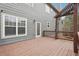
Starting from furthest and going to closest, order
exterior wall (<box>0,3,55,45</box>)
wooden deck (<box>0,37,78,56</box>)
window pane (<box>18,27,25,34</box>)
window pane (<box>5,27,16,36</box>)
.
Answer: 1. window pane (<box>18,27,25,34</box>)
2. exterior wall (<box>0,3,55,45</box>)
3. window pane (<box>5,27,16,36</box>)
4. wooden deck (<box>0,37,78,56</box>)

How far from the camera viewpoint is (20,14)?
707 centimetres

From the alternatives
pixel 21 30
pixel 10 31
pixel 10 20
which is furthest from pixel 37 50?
pixel 21 30

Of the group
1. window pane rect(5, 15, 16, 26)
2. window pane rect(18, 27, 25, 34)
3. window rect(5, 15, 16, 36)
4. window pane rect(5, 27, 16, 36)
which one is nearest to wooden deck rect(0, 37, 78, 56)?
window pane rect(5, 27, 16, 36)

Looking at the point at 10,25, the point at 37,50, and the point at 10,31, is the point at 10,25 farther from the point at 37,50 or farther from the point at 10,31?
the point at 37,50

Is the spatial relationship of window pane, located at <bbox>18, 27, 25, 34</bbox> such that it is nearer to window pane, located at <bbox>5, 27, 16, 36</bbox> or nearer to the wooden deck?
window pane, located at <bbox>5, 27, 16, 36</bbox>

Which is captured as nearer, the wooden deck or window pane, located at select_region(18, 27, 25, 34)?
the wooden deck

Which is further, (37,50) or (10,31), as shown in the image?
(10,31)

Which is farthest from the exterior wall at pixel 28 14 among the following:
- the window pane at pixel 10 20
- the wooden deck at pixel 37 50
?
the wooden deck at pixel 37 50

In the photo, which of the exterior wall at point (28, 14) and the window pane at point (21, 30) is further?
the window pane at point (21, 30)

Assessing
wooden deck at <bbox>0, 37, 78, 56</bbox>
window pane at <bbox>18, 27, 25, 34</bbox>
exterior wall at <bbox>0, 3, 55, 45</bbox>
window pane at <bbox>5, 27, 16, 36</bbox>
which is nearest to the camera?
wooden deck at <bbox>0, 37, 78, 56</bbox>

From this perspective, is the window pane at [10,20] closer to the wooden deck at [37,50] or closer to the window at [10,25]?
the window at [10,25]

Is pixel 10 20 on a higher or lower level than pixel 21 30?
higher

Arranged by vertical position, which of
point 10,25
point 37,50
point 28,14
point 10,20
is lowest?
point 37,50

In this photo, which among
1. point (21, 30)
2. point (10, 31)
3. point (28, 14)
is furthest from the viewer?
point (28, 14)
